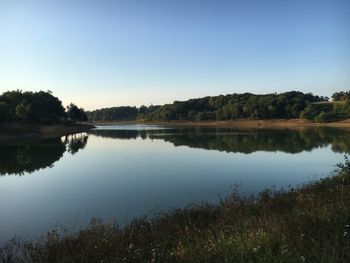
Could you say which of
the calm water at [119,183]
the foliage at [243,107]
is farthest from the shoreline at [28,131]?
the foliage at [243,107]

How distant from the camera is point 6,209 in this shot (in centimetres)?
1675

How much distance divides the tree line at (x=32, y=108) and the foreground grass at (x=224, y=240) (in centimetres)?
6444

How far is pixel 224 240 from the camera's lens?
21.3 feet

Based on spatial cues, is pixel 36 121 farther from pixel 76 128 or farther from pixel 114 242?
pixel 114 242

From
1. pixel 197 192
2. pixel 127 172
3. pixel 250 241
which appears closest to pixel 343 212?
pixel 250 241

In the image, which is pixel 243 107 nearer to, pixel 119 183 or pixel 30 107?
pixel 30 107

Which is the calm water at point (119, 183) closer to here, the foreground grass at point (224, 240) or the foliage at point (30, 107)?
the foreground grass at point (224, 240)

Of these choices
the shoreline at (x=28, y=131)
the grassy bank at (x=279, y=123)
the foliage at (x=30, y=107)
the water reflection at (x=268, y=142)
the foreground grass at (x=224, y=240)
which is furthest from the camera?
the grassy bank at (x=279, y=123)

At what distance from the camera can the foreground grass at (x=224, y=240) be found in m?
5.39

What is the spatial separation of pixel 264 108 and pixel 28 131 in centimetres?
9312

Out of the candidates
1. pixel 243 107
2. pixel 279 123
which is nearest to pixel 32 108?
pixel 279 123

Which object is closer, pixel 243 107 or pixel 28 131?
pixel 28 131

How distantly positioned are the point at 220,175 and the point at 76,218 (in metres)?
11.7

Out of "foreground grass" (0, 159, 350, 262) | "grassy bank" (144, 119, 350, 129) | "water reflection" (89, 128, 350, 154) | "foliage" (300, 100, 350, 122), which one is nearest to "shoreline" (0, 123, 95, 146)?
"water reflection" (89, 128, 350, 154)
